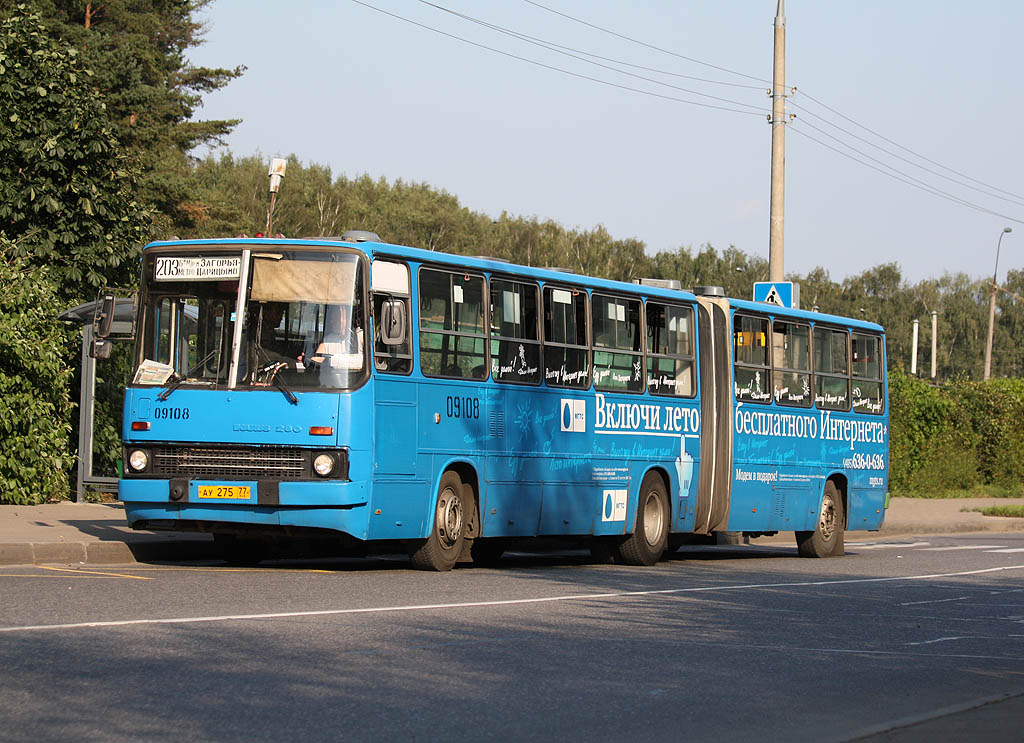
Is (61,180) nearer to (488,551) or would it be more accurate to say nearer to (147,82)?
(488,551)

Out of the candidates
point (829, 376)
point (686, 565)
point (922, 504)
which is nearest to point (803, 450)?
point (829, 376)

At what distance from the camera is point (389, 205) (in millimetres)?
101750

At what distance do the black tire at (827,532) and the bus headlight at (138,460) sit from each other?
34.5 feet

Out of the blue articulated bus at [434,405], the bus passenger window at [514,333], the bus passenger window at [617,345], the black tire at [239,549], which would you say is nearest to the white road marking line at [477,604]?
the blue articulated bus at [434,405]

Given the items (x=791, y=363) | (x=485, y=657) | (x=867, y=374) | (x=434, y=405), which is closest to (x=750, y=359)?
(x=791, y=363)

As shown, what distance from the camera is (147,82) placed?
57938 millimetres

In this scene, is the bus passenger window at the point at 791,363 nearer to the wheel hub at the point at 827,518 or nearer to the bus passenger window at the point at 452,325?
the wheel hub at the point at 827,518

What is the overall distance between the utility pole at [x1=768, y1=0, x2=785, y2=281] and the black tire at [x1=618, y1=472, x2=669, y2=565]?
26.1 ft

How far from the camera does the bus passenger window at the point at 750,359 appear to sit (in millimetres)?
20547

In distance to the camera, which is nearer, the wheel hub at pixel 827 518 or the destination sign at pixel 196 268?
the destination sign at pixel 196 268

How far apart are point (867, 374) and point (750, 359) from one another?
359cm

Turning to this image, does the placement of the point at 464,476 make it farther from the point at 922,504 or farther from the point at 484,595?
the point at 922,504

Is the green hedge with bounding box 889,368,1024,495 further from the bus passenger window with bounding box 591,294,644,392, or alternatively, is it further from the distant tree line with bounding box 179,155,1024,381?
the bus passenger window with bounding box 591,294,644,392

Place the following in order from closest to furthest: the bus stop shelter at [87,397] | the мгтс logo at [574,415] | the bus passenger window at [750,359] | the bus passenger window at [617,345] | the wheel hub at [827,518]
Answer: the мгтс logo at [574,415], the bus passenger window at [617,345], the bus stop shelter at [87,397], the bus passenger window at [750,359], the wheel hub at [827,518]
